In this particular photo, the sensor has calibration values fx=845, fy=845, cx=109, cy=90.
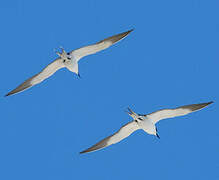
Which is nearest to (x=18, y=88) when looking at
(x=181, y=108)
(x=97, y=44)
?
(x=97, y=44)

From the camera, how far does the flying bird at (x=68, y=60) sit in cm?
4405

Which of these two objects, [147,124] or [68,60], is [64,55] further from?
[147,124]

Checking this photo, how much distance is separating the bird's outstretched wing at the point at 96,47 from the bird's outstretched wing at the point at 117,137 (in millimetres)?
4351

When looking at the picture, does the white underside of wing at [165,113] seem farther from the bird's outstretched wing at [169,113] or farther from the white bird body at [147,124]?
the white bird body at [147,124]

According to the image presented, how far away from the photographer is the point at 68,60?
44875 millimetres

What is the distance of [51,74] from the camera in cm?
4609

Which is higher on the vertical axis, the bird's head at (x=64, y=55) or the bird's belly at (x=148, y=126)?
the bird's head at (x=64, y=55)

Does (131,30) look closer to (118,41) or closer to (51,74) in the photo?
(118,41)

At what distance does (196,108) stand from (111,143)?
17.8 ft

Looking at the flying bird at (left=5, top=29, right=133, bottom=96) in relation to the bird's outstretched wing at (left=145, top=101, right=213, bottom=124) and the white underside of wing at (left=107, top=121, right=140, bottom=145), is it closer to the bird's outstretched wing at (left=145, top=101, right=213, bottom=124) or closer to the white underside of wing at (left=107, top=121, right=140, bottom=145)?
the white underside of wing at (left=107, top=121, right=140, bottom=145)

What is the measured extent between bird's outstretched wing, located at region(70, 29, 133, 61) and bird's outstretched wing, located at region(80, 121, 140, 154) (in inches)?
171

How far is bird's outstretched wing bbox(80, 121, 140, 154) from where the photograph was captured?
45.0 meters

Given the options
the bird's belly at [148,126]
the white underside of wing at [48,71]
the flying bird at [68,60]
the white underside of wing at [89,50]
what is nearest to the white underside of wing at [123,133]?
the bird's belly at [148,126]

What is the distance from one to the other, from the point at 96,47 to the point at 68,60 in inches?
65.2
